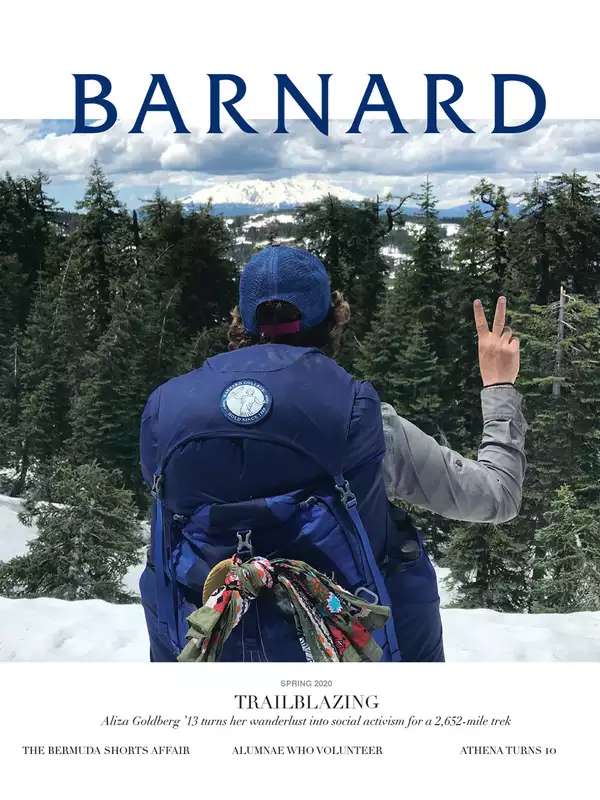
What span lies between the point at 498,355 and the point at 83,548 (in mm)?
12803

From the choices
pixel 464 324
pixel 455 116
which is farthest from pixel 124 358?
pixel 455 116

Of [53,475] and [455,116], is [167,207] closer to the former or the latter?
[53,475]

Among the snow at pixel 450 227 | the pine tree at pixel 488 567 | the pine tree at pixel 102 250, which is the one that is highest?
the snow at pixel 450 227

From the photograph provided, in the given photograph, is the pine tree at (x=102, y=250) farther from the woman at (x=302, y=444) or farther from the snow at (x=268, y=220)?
the woman at (x=302, y=444)

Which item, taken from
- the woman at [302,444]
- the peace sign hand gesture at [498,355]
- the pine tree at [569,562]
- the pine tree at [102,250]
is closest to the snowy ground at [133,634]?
the woman at [302,444]

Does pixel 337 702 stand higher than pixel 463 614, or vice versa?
pixel 337 702

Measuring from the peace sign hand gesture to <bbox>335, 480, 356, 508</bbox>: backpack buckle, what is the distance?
1.53ft

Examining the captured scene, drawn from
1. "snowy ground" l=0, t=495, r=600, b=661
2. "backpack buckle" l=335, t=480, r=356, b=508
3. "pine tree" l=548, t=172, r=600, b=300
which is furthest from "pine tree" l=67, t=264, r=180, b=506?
"backpack buckle" l=335, t=480, r=356, b=508

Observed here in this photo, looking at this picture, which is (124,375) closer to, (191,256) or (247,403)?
(191,256)

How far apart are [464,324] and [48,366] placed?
37.8ft

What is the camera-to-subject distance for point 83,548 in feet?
44.8

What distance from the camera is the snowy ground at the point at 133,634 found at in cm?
477

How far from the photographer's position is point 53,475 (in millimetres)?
18578

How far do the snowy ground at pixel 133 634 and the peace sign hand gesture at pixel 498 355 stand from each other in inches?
129
